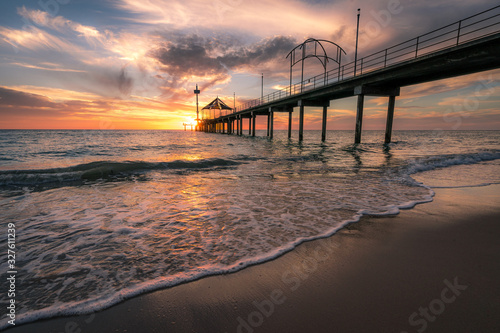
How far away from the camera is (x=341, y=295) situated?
204 centimetres

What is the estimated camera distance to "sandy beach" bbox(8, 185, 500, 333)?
173 centimetres

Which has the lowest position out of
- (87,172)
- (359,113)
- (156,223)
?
(156,223)

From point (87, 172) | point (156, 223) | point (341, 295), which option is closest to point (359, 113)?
point (87, 172)

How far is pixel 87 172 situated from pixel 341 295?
10.3 m

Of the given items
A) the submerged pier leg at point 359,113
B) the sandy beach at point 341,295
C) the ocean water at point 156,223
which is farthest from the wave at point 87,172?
the submerged pier leg at point 359,113

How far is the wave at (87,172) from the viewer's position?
25.4 ft

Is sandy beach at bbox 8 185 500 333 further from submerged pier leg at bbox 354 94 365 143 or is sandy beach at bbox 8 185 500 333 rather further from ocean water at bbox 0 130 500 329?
submerged pier leg at bbox 354 94 365 143

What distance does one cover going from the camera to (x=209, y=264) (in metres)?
2.64

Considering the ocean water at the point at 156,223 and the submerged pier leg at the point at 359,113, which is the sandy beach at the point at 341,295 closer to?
the ocean water at the point at 156,223

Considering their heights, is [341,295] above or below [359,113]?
below

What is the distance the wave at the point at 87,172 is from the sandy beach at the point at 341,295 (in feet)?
25.8

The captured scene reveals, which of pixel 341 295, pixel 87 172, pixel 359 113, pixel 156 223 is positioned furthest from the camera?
pixel 359 113

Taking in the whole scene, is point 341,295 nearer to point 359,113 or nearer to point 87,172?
point 87,172

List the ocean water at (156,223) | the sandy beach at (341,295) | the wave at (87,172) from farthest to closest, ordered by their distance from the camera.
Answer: the wave at (87,172) → the ocean water at (156,223) → the sandy beach at (341,295)
